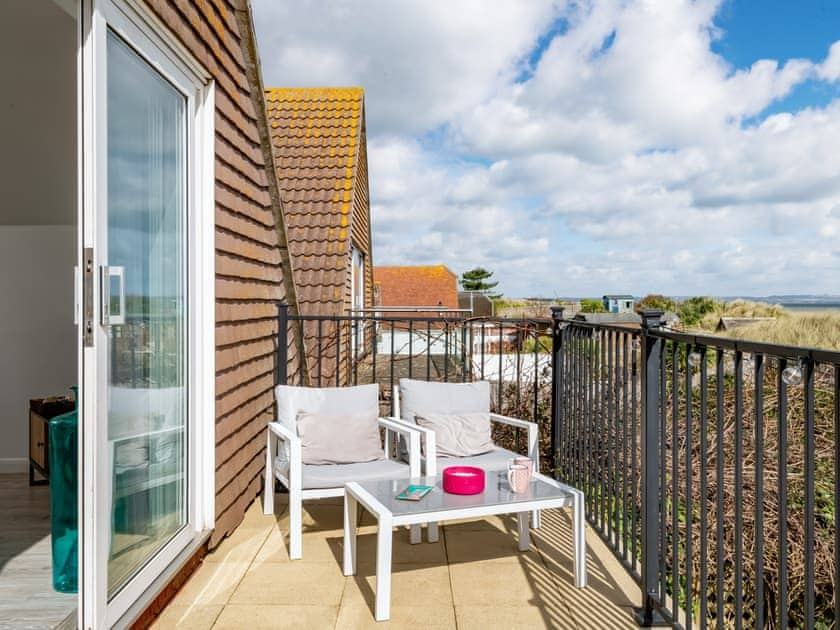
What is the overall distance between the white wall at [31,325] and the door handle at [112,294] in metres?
2.83

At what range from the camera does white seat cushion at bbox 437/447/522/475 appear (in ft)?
11.6

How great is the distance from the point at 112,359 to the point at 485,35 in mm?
8075

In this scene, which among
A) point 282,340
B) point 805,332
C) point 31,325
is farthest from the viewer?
point 805,332

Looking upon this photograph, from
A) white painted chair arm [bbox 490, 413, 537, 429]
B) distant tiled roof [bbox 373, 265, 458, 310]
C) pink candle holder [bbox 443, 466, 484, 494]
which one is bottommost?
pink candle holder [bbox 443, 466, 484, 494]

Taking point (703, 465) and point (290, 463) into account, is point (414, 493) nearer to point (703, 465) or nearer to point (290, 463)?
point (290, 463)

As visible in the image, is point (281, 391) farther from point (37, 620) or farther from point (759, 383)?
point (759, 383)

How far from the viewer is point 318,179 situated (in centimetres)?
801

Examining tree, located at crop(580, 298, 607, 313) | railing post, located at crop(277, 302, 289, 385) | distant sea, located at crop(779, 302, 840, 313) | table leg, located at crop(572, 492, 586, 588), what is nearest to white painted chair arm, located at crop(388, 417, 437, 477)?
table leg, located at crop(572, 492, 586, 588)

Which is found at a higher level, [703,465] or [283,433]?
[703,465]

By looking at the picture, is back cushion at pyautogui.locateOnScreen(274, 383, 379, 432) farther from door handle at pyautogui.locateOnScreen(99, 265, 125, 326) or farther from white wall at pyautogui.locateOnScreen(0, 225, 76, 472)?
white wall at pyautogui.locateOnScreen(0, 225, 76, 472)

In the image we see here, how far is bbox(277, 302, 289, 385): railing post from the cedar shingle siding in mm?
50

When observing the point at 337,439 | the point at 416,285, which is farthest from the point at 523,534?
the point at 416,285

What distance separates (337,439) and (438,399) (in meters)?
0.74

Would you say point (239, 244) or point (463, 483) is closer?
point (463, 483)
